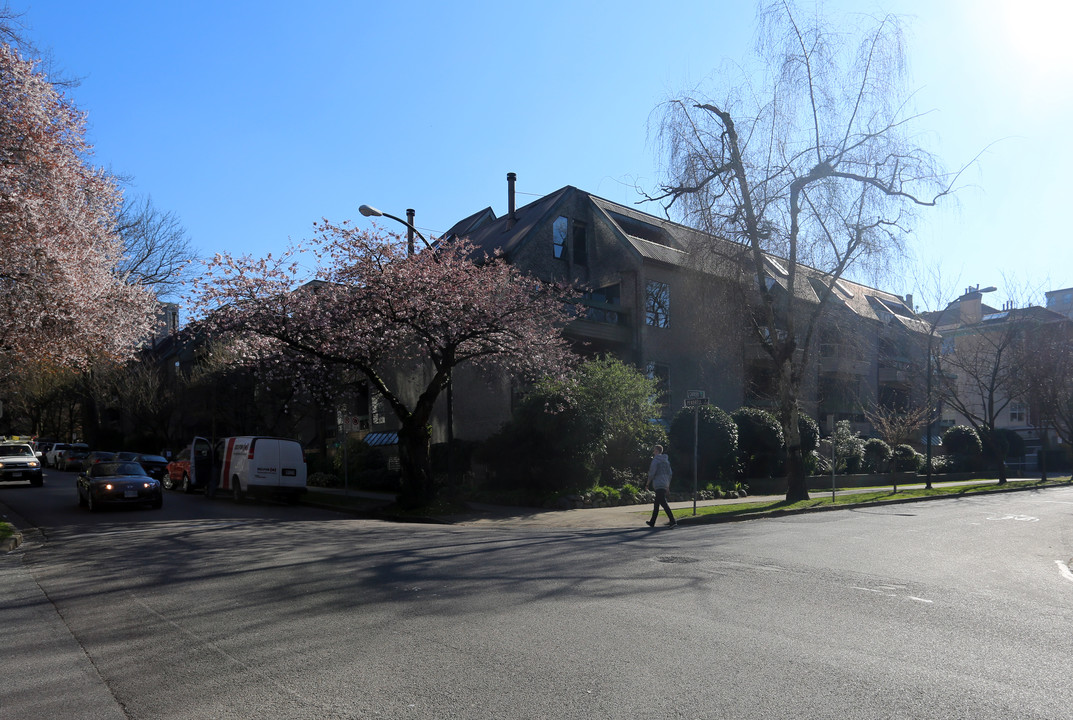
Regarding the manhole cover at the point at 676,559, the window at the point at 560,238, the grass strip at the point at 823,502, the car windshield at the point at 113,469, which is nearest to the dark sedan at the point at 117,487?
the car windshield at the point at 113,469

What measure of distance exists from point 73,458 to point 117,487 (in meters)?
28.5

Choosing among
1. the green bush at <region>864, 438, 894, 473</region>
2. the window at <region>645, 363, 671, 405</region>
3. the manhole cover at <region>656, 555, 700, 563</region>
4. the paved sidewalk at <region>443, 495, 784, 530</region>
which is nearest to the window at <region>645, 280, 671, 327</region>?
the window at <region>645, 363, 671, 405</region>

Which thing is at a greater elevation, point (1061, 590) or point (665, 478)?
point (665, 478)

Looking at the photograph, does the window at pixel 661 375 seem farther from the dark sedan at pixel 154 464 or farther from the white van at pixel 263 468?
the dark sedan at pixel 154 464

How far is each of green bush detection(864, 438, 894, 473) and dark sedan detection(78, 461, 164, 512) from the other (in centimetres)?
2850

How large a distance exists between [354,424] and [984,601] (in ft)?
63.7

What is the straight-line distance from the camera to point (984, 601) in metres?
8.15

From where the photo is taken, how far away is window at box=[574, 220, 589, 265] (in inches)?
1257

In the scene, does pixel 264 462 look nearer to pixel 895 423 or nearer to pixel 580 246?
pixel 580 246

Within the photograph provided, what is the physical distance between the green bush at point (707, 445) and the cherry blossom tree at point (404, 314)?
20.1 ft

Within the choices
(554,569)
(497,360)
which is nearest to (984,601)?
(554,569)

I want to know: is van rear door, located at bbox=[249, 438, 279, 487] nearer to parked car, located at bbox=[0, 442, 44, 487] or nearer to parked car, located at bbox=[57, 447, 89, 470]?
parked car, located at bbox=[0, 442, 44, 487]

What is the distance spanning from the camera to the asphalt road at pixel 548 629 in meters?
4.87

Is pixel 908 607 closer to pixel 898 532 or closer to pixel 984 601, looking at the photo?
pixel 984 601
